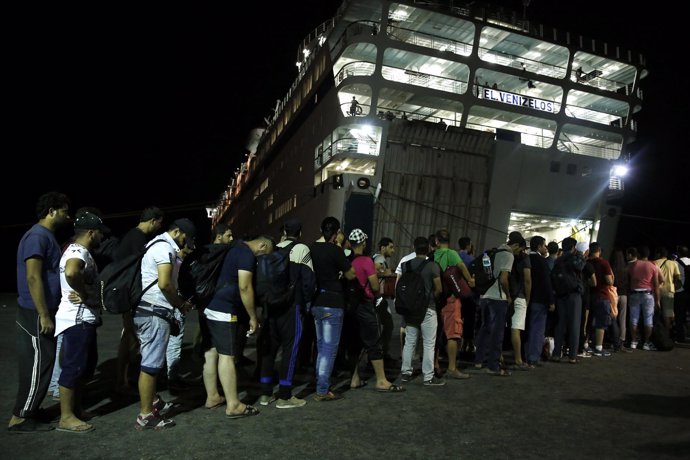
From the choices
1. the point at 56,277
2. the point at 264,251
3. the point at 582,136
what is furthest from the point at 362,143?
the point at 56,277

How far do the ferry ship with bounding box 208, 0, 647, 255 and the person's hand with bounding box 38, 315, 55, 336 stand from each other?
13.6m

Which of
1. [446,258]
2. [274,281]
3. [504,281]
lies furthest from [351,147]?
[274,281]

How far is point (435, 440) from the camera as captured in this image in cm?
345

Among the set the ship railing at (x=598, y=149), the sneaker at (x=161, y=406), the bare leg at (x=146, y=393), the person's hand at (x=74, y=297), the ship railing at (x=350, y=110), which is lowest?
the sneaker at (x=161, y=406)

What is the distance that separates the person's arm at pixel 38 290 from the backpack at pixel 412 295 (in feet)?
11.2

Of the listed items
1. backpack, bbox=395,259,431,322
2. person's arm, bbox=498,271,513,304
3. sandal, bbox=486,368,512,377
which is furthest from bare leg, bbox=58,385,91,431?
person's arm, bbox=498,271,513,304

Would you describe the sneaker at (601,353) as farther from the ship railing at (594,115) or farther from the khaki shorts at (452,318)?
the ship railing at (594,115)

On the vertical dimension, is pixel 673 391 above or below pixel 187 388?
above

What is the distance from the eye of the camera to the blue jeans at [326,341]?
15.0 feet

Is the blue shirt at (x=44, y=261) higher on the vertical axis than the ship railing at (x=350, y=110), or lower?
lower

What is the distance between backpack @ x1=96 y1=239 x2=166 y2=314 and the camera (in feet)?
12.2

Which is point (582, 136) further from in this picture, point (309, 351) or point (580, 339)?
point (309, 351)

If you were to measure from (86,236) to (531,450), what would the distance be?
376 centimetres

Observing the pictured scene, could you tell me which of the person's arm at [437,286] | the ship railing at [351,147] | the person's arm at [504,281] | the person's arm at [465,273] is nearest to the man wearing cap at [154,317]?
the person's arm at [437,286]
